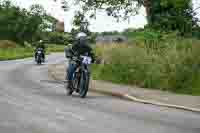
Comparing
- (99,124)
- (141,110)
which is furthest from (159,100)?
(99,124)

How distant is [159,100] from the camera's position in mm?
13625

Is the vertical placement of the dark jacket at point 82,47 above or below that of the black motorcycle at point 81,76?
above

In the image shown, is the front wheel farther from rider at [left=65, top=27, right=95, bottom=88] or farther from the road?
rider at [left=65, top=27, right=95, bottom=88]

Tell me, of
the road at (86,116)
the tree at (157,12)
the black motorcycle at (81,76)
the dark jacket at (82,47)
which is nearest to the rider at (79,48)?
the dark jacket at (82,47)

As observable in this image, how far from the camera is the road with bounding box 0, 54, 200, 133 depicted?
8.91 meters

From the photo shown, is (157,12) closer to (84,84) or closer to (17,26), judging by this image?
(84,84)

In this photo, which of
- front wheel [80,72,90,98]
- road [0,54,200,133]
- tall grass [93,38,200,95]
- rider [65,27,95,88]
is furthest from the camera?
tall grass [93,38,200,95]

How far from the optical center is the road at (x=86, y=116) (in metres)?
8.91

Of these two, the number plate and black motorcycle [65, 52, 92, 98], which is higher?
the number plate

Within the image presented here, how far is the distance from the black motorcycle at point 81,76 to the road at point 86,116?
24 centimetres

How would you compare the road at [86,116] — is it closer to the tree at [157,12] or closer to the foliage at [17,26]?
the tree at [157,12]

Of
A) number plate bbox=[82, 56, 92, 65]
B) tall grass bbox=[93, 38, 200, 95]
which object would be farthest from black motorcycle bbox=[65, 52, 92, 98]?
tall grass bbox=[93, 38, 200, 95]

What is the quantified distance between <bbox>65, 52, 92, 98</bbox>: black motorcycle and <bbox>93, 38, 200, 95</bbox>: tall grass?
117 inches

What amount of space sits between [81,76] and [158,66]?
12.0ft
